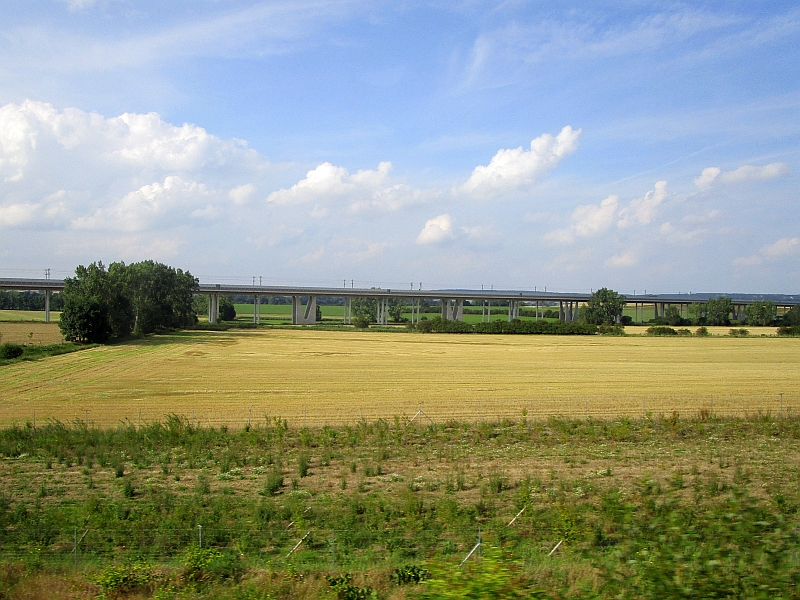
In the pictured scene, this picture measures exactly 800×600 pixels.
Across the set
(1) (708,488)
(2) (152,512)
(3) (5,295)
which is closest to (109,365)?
(2) (152,512)

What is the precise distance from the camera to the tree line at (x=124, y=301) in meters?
72.8

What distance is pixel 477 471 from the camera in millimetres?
19469

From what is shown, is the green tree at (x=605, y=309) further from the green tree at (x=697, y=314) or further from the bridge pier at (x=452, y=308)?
the bridge pier at (x=452, y=308)

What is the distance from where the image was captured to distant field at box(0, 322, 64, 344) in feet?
240

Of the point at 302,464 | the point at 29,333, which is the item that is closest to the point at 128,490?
the point at 302,464

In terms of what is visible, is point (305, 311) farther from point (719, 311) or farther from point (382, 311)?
point (719, 311)

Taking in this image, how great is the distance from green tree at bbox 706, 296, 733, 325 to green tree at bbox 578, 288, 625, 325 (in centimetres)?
2838

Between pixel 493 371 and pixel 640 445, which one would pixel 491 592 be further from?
pixel 493 371

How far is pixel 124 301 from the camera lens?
83312 mm

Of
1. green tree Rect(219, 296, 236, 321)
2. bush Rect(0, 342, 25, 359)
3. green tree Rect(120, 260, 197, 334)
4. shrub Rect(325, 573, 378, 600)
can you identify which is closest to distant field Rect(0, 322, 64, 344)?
green tree Rect(120, 260, 197, 334)

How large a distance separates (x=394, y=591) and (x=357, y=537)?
5508 mm

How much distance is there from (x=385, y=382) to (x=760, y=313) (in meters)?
126

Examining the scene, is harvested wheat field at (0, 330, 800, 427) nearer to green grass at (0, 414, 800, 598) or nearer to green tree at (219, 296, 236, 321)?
green grass at (0, 414, 800, 598)

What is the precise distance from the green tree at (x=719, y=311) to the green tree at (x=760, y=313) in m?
6.42
